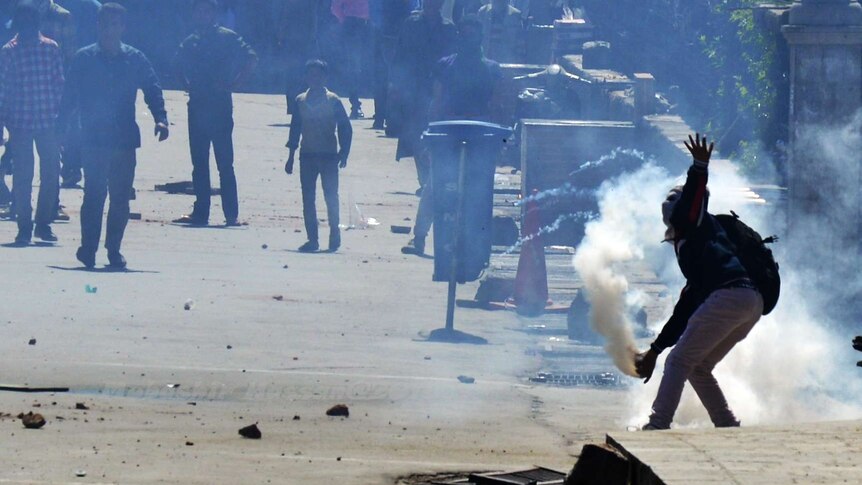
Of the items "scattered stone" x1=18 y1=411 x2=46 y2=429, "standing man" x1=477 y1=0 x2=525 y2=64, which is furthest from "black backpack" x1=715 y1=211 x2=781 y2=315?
"standing man" x1=477 y1=0 x2=525 y2=64

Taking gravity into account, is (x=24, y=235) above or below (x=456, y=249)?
below

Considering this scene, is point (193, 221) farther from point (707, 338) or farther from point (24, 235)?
point (707, 338)

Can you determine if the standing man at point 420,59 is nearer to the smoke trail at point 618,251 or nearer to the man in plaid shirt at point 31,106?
the smoke trail at point 618,251

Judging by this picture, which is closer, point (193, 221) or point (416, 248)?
point (416, 248)

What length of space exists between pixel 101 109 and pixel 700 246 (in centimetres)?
638

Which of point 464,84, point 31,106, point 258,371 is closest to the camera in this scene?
point 258,371

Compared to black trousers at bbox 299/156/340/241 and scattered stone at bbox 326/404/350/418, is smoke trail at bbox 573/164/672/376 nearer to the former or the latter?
scattered stone at bbox 326/404/350/418

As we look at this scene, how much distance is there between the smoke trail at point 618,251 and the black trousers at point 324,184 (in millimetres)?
2280

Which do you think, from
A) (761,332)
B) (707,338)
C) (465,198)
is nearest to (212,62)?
(465,198)

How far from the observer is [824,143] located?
11.5 meters

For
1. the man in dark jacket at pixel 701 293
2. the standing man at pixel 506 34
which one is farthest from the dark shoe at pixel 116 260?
the standing man at pixel 506 34

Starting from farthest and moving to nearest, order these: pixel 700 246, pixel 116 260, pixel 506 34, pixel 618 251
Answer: pixel 506 34
pixel 116 260
pixel 618 251
pixel 700 246

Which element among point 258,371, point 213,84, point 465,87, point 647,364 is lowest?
point 258,371

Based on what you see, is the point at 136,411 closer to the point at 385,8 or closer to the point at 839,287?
the point at 839,287
